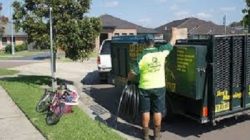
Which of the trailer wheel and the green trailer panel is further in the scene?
the trailer wheel

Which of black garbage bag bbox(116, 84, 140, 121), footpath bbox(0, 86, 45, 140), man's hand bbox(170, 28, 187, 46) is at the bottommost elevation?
footpath bbox(0, 86, 45, 140)

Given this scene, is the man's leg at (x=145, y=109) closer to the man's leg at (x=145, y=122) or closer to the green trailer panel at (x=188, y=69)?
the man's leg at (x=145, y=122)

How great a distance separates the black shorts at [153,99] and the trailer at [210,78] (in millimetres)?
690

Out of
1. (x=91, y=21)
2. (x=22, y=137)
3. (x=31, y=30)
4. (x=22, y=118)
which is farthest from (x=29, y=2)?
(x=22, y=137)

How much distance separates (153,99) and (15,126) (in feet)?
10.2

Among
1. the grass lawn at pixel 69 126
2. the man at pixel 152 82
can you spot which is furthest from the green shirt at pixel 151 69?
the grass lawn at pixel 69 126

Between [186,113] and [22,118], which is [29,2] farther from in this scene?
[186,113]

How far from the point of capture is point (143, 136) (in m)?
8.58

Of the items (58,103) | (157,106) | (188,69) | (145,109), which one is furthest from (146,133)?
(58,103)

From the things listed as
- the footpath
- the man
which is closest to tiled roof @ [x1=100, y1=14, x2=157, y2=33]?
the footpath

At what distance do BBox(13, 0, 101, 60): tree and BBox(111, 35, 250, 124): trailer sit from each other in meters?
6.73

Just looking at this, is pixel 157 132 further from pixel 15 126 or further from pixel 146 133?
pixel 15 126

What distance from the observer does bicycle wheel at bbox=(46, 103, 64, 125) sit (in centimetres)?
926

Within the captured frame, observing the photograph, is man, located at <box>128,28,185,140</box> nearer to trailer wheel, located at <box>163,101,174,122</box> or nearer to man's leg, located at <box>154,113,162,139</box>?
man's leg, located at <box>154,113,162,139</box>
